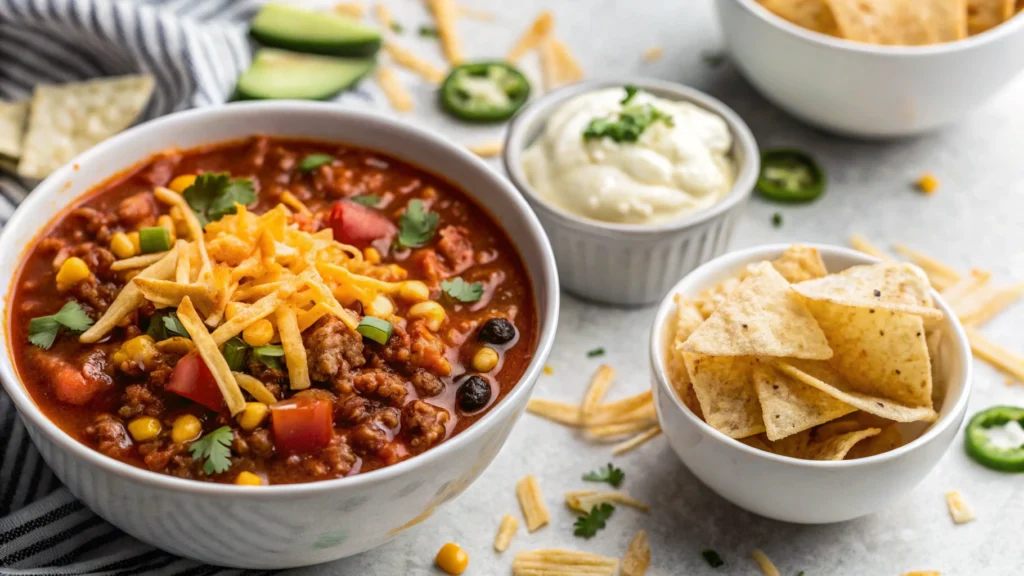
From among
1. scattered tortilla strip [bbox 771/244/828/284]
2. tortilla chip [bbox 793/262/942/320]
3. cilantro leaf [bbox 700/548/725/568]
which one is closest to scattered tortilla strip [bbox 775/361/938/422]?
tortilla chip [bbox 793/262/942/320]

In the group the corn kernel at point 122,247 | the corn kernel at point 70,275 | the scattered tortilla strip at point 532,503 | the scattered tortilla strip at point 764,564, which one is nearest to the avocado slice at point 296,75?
the corn kernel at point 122,247

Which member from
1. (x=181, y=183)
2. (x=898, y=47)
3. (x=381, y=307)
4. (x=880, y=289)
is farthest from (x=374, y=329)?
(x=898, y=47)

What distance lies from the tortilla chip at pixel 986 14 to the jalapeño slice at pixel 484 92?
7.90 ft

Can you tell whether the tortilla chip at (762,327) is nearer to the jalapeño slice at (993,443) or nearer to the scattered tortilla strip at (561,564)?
the scattered tortilla strip at (561,564)

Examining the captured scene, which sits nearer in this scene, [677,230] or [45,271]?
[45,271]

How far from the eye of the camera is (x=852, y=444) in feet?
12.7

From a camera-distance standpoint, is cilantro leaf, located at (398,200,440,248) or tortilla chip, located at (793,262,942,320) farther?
cilantro leaf, located at (398,200,440,248)

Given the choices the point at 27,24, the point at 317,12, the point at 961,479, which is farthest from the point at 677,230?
the point at 27,24

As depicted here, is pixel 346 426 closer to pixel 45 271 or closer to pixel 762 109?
pixel 45 271

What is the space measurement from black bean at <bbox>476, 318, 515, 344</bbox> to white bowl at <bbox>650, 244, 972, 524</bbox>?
23.7 inches

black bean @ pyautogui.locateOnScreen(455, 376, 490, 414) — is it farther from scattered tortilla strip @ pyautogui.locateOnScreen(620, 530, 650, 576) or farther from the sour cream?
the sour cream

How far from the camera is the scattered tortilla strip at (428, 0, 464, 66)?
255 inches

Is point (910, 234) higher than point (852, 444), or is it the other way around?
point (852, 444)

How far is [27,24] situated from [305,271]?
321cm
